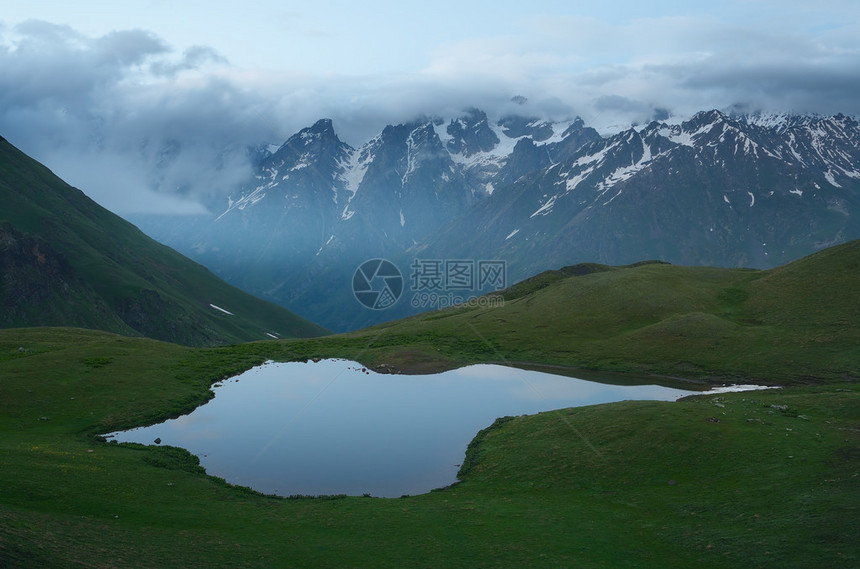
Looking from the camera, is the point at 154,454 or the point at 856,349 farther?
the point at 856,349

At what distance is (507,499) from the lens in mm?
41531

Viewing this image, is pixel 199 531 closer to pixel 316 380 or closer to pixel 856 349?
pixel 316 380

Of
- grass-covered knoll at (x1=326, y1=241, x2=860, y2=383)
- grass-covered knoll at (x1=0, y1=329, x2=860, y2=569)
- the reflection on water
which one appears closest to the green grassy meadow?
grass-covered knoll at (x1=0, y1=329, x2=860, y2=569)

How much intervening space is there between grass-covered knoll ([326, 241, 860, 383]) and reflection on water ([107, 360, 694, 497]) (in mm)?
12382

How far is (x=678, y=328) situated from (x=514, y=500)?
70430 mm

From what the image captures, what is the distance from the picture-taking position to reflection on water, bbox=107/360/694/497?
158 feet

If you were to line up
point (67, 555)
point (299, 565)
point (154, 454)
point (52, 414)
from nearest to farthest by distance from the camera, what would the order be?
point (67, 555), point (299, 565), point (154, 454), point (52, 414)

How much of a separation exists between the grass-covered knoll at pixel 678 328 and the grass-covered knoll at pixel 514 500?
26.4 meters

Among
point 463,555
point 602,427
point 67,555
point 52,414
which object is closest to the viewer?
point 67,555

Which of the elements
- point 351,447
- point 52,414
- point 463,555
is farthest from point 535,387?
point 52,414

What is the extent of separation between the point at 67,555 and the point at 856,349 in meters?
97.4

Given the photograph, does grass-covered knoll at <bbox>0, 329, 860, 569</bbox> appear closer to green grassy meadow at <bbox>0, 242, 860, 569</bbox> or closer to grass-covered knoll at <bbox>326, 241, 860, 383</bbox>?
green grassy meadow at <bbox>0, 242, 860, 569</bbox>

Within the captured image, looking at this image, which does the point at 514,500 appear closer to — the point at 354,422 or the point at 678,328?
the point at 354,422

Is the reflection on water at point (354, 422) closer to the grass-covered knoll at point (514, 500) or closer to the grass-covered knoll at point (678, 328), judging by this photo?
the grass-covered knoll at point (514, 500)
